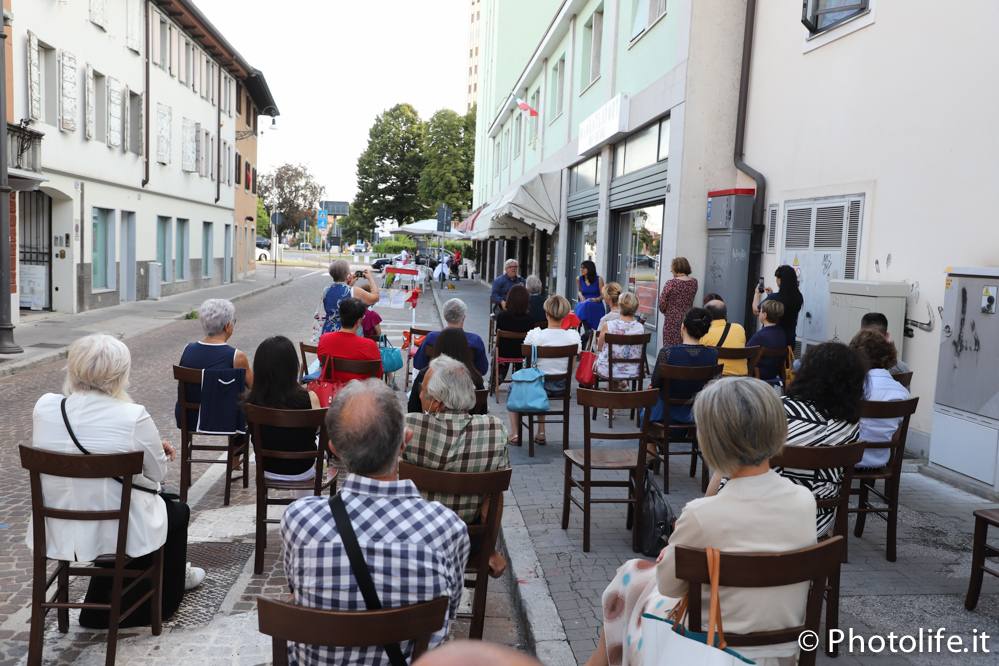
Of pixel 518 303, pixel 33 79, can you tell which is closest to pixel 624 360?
pixel 518 303

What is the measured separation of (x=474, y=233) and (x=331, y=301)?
16.0 m

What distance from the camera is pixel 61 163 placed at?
1678cm

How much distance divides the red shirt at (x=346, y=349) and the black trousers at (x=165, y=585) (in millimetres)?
2441

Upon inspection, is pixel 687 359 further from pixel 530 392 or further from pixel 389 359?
pixel 389 359

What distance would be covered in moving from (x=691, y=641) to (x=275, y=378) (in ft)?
10.4

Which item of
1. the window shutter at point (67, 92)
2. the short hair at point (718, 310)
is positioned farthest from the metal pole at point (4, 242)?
the short hair at point (718, 310)

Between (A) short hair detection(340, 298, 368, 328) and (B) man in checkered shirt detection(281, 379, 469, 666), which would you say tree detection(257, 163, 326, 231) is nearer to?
(A) short hair detection(340, 298, 368, 328)

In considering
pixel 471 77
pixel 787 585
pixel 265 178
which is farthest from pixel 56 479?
pixel 471 77

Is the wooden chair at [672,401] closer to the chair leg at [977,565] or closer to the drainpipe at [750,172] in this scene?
the chair leg at [977,565]

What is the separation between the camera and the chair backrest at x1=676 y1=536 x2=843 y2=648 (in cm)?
221

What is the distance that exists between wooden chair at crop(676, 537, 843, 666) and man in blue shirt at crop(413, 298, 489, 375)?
4.39 meters

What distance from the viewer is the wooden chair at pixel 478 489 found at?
318cm

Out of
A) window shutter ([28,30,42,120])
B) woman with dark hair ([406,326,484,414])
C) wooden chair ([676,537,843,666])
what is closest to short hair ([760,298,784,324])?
woman with dark hair ([406,326,484,414])

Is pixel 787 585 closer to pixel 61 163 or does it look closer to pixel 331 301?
pixel 331 301
